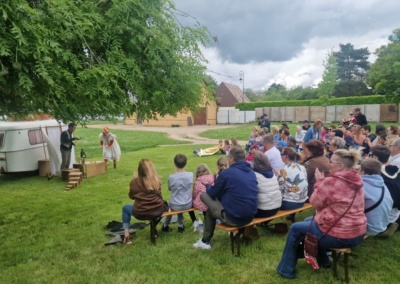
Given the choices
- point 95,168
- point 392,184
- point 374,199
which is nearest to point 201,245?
point 374,199

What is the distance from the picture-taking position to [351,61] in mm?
71812

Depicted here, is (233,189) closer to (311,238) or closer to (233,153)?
(233,153)

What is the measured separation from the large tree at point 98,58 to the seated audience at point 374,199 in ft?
10.0

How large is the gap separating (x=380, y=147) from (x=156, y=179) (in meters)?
3.94

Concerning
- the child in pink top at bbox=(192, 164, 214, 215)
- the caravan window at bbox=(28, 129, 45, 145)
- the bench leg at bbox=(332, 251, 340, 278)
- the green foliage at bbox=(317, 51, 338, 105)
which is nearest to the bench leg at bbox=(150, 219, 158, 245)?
the child in pink top at bbox=(192, 164, 214, 215)

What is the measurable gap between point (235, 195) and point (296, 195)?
145cm

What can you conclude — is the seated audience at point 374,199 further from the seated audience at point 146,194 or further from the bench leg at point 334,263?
the seated audience at point 146,194

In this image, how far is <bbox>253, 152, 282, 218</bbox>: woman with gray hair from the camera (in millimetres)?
5625

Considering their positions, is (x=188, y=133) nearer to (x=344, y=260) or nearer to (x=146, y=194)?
(x=146, y=194)

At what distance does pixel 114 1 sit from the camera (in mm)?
4969

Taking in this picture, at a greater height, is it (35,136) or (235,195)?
(35,136)

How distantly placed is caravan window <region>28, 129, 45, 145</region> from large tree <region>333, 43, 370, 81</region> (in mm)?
69329

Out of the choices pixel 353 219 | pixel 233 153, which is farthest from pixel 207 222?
pixel 353 219

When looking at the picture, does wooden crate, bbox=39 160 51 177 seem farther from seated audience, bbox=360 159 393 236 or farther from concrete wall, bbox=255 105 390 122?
concrete wall, bbox=255 105 390 122
